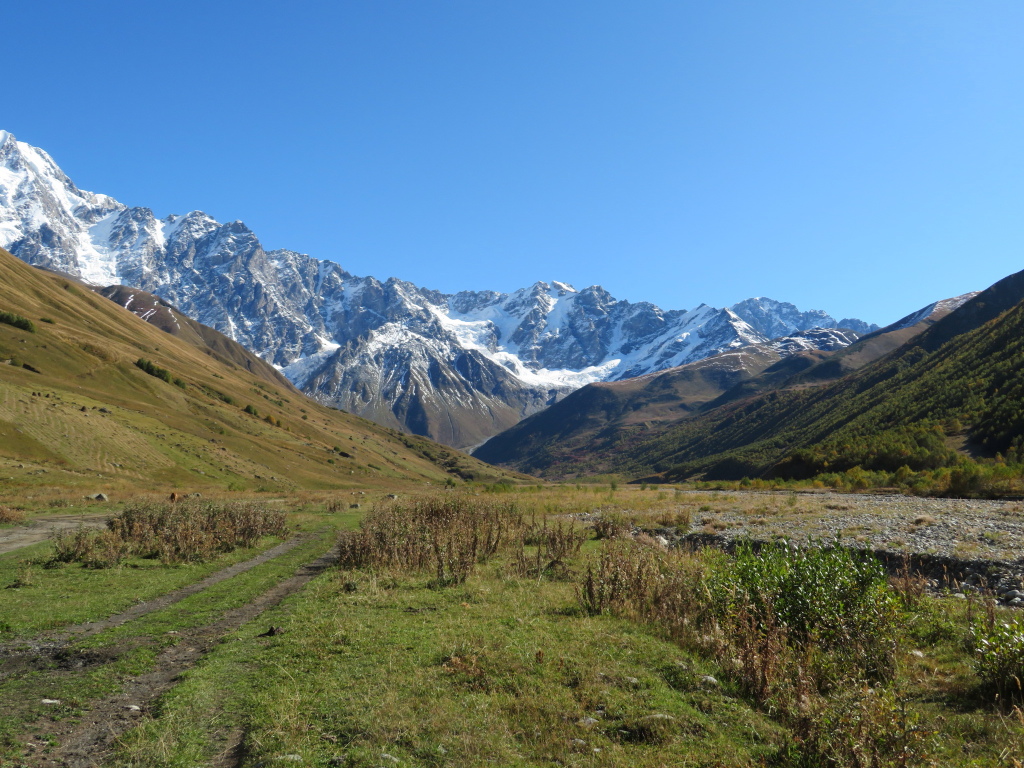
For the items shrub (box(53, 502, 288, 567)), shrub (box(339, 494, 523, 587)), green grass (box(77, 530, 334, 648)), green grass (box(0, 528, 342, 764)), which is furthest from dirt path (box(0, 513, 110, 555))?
shrub (box(339, 494, 523, 587))

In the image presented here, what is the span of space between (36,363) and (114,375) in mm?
11105

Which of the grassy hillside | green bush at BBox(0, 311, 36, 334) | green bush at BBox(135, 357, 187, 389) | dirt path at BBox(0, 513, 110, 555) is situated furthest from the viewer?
green bush at BBox(135, 357, 187, 389)

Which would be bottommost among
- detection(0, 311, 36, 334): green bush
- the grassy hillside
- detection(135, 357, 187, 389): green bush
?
the grassy hillside

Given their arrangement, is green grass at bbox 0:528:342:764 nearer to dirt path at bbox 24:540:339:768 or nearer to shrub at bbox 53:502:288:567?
dirt path at bbox 24:540:339:768

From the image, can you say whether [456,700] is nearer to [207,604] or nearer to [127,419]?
[207,604]

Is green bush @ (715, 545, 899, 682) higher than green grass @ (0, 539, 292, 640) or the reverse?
→ the reverse

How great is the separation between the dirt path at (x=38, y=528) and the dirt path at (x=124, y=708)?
14179mm

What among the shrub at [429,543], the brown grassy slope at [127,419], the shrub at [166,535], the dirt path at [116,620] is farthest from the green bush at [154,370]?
the shrub at [429,543]

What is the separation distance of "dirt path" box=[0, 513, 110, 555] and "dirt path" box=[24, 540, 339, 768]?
1418 cm

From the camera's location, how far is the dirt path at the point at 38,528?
2427cm

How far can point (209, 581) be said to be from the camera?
1856cm

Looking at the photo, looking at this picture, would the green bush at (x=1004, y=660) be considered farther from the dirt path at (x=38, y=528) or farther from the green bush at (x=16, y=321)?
the green bush at (x=16, y=321)

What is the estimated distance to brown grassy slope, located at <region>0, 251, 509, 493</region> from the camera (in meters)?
60.2

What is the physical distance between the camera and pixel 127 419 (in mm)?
75500
